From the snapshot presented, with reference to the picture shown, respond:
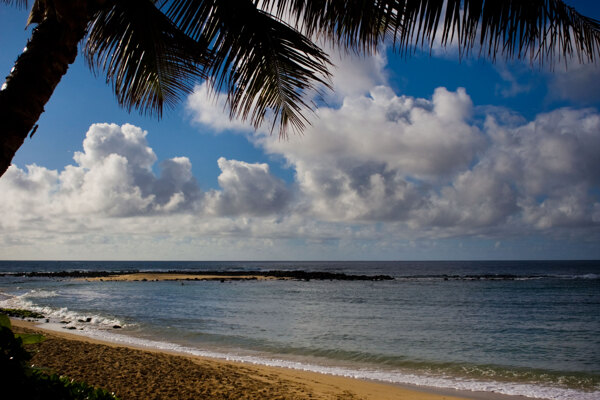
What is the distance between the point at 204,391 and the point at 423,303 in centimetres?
2265

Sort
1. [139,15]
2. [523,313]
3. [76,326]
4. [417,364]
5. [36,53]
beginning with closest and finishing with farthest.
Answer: [36,53] → [139,15] → [417,364] → [76,326] → [523,313]

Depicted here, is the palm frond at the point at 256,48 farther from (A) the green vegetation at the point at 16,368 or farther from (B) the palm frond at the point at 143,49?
(A) the green vegetation at the point at 16,368

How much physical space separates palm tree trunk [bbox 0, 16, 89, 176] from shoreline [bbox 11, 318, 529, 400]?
596 cm

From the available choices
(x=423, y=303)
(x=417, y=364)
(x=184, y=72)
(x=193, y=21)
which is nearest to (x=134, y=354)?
(x=417, y=364)

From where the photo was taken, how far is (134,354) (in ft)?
33.8

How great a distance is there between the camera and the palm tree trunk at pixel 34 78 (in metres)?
2.40

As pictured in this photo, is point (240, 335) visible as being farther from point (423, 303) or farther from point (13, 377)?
point (423, 303)

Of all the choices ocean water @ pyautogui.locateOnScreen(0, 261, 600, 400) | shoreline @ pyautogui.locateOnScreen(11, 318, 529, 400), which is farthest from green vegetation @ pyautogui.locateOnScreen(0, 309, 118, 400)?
ocean water @ pyautogui.locateOnScreen(0, 261, 600, 400)

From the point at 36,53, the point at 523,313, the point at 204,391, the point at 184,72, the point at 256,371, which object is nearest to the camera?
the point at 36,53

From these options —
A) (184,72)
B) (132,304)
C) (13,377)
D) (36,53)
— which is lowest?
(132,304)

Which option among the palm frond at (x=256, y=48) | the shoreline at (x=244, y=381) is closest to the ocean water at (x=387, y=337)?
the shoreline at (x=244, y=381)

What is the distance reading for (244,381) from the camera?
844cm

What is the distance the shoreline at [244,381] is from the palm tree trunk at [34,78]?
5960 mm

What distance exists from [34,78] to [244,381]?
7443 millimetres
